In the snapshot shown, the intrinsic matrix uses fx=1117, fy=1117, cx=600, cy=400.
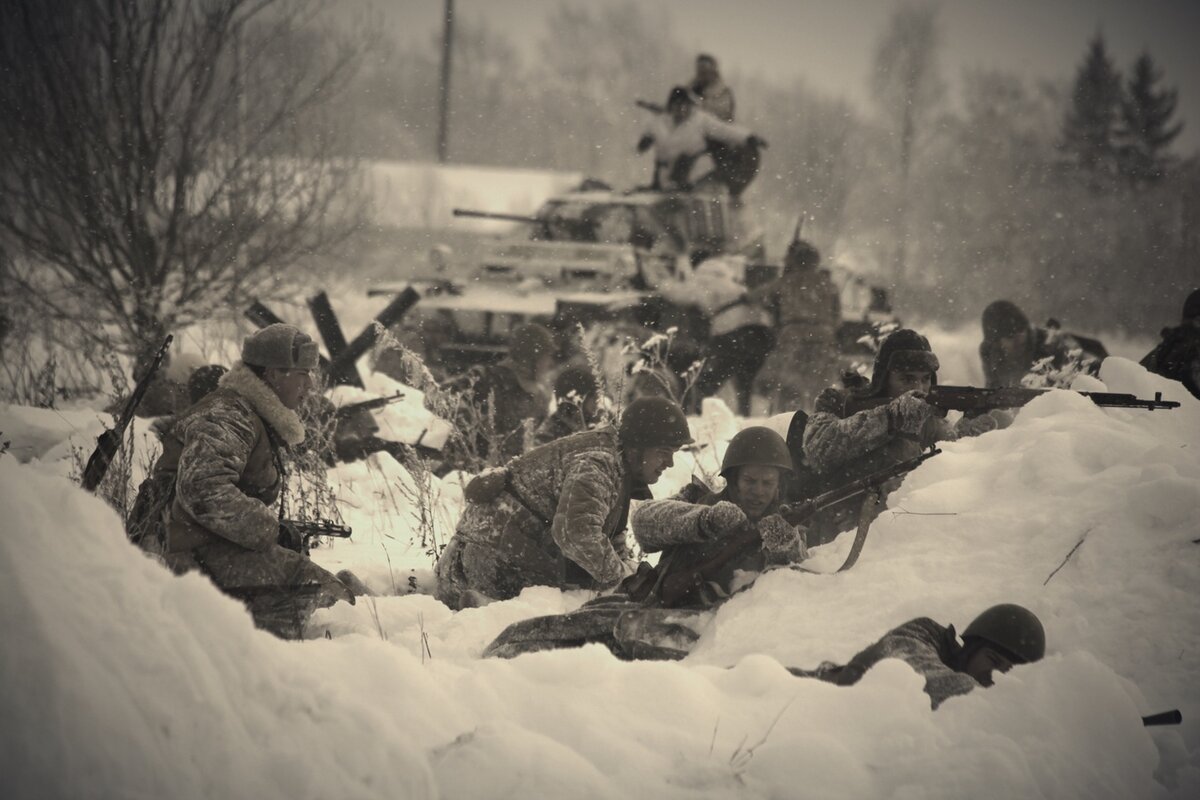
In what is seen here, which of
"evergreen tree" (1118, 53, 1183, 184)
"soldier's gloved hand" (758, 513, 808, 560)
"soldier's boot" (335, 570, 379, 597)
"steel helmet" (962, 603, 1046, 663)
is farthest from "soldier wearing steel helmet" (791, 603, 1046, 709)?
"evergreen tree" (1118, 53, 1183, 184)

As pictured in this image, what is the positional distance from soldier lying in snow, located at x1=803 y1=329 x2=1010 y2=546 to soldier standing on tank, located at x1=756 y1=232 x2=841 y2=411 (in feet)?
19.3

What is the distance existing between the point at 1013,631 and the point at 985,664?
0.38 feet

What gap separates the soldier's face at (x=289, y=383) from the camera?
389 centimetres

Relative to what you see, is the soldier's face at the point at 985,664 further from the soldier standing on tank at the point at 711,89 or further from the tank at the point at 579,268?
the soldier standing on tank at the point at 711,89

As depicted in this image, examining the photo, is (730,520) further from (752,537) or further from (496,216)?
(496,216)

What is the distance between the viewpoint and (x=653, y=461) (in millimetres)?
4066

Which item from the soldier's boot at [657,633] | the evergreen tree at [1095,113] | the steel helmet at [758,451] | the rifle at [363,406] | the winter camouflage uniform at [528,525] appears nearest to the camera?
the soldier's boot at [657,633]

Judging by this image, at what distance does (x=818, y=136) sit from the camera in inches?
1121

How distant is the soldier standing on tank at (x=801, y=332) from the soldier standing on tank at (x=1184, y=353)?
4621mm

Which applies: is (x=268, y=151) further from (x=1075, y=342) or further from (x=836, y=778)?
(x=836, y=778)

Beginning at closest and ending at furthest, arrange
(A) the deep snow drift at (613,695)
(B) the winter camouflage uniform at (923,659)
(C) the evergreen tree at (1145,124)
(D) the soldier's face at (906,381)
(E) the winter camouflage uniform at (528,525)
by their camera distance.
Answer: (A) the deep snow drift at (613,695), (B) the winter camouflage uniform at (923,659), (E) the winter camouflage uniform at (528,525), (D) the soldier's face at (906,381), (C) the evergreen tree at (1145,124)

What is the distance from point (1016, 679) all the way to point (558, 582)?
2.10 m

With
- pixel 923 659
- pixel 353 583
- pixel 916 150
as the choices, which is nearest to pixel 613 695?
pixel 923 659

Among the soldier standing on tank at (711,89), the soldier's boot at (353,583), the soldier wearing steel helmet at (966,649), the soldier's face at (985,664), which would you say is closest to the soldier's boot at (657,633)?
the soldier wearing steel helmet at (966,649)
